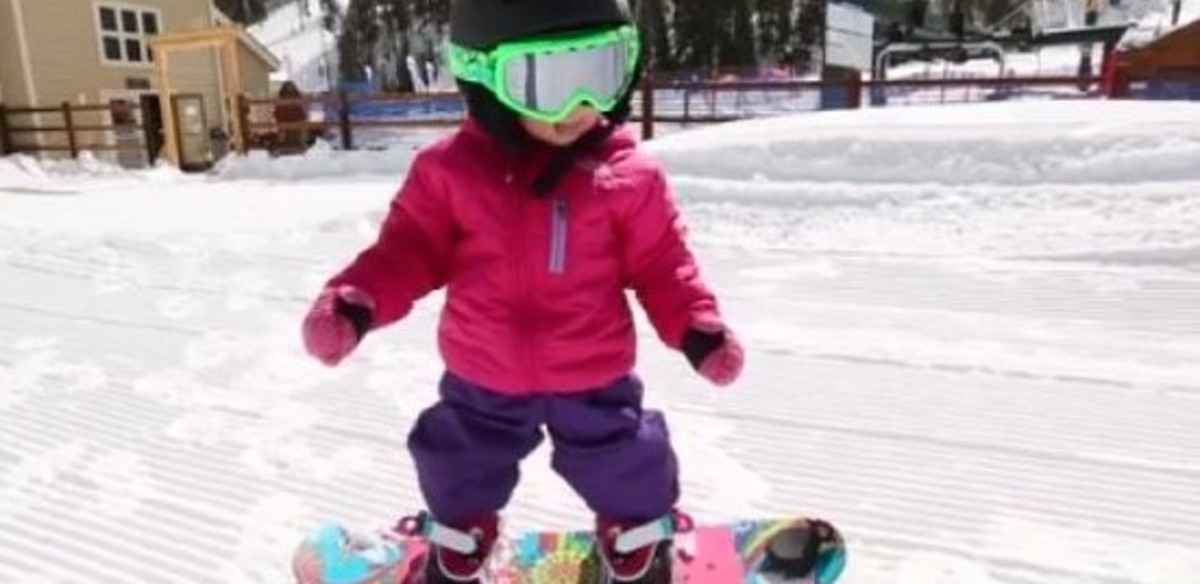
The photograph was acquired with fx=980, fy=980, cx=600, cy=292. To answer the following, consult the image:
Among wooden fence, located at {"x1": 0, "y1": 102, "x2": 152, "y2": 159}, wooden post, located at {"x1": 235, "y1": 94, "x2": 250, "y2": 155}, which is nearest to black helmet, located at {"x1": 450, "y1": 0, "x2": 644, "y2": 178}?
wooden post, located at {"x1": 235, "y1": 94, "x2": 250, "y2": 155}

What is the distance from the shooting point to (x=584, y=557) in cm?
197

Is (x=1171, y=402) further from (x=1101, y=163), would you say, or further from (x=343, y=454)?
(x=1101, y=163)

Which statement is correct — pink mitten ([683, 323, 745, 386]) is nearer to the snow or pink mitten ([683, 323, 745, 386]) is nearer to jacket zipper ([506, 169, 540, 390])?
jacket zipper ([506, 169, 540, 390])

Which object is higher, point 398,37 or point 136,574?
point 398,37

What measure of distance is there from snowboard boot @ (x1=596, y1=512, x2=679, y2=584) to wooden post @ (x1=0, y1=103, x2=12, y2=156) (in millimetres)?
18301

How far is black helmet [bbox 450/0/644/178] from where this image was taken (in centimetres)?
158

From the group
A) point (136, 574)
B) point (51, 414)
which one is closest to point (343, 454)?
point (136, 574)

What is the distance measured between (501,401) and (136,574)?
38.0 inches

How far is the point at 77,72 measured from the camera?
18.5m

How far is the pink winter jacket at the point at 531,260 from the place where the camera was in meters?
1.67

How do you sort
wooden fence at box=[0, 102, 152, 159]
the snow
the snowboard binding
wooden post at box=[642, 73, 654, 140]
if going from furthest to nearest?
wooden fence at box=[0, 102, 152, 159] → wooden post at box=[642, 73, 654, 140] → the snow → the snowboard binding

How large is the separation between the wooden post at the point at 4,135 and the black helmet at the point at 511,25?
59.5 ft

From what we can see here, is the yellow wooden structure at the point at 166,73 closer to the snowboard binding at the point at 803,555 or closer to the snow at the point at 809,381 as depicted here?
the snow at the point at 809,381

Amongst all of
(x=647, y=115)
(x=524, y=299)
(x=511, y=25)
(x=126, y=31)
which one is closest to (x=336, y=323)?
(x=524, y=299)
